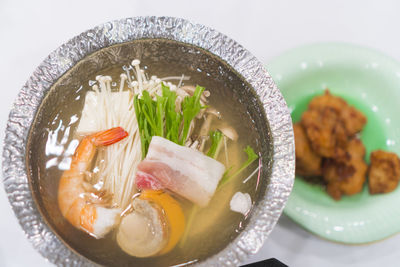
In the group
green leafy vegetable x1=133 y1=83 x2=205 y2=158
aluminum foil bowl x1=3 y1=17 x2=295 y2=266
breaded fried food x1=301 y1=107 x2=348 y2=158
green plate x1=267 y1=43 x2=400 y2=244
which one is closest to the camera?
aluminum foil bowl x1=3 y1=17 x2=295 y2=266

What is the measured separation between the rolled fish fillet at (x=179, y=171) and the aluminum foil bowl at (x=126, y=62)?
0.17 metres

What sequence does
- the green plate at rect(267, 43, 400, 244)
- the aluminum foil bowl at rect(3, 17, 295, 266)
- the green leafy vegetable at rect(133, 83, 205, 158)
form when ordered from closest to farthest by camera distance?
the aluminum foil bowl at rect(3, 17, 295, 266)
the green leafy vegetable at rect(133, 83, 205, 158)
the green plate at rect(267, 43, 400, 244)

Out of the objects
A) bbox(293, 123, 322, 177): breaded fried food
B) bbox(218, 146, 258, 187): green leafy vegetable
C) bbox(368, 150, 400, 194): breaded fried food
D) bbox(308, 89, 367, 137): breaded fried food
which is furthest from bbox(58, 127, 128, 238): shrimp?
bbox(368, 150, 400, 194): breaded fried food

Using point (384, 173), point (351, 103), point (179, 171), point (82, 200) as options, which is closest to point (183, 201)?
point (179, 171)

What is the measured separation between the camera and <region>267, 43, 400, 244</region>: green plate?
1472 millimetres

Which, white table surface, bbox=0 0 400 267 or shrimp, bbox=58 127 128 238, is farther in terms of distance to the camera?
white table surface, bbox=0 0 400 267

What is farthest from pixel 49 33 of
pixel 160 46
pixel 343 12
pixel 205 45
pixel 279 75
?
pixel 343 12

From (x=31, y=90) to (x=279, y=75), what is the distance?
1028 mm

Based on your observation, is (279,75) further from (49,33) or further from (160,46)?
(49,33)

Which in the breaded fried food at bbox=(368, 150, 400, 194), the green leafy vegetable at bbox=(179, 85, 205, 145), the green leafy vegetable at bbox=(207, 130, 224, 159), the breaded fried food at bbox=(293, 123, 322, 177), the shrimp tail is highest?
the green leafy vegetable at bbox=(179, 85, 205, 145)

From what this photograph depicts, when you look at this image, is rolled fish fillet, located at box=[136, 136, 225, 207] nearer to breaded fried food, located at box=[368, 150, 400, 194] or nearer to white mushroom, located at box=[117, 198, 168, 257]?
white mushroom, located at box=[117, 198, 168, 257]

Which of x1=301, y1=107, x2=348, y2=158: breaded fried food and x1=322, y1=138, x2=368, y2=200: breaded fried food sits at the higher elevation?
x1=301, y1=107, x2=348, y2=158: breaded fried food

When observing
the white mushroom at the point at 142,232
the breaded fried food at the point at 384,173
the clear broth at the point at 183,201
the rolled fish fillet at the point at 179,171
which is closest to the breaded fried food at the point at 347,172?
the breaded fried food at the point at 384,173

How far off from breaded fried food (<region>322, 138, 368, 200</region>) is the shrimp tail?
1025 mm
